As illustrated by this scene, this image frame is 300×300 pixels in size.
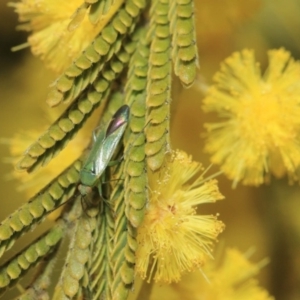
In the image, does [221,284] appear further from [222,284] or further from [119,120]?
[119,120]

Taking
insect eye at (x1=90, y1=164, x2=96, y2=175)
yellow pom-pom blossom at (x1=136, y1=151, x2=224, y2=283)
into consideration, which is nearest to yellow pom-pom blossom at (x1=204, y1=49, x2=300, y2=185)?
yellow pom-pom blossom at (x1=136, y1=151, x2=224, y2=283)

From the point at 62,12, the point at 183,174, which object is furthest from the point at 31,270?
the point at 62,12

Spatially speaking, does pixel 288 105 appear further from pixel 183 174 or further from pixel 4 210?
pixel 4 210

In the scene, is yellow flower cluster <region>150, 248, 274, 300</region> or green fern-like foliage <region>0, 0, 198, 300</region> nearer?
green fern-like foliage <region>0, 0, 198, 300</region>

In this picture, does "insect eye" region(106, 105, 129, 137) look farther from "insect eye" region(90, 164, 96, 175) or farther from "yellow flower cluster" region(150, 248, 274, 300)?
"yellow flower cluster" region(150, 248, 274, 300)

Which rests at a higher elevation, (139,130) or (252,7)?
(252,7)

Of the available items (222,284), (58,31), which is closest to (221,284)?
(222,284)
